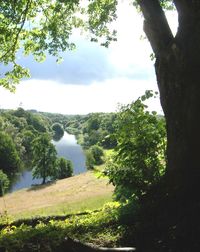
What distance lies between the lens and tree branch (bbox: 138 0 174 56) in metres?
8.35

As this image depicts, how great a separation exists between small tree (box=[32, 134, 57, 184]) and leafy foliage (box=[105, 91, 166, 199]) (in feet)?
230

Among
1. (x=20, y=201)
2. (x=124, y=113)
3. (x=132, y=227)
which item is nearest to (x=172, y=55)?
(x=124, y=113)

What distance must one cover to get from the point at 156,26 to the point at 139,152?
8.97ft

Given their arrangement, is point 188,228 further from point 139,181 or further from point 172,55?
point 172,55

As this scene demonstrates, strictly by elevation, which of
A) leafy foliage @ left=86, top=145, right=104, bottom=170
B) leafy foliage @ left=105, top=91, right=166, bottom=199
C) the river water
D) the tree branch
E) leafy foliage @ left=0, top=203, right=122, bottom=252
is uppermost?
the tree branch

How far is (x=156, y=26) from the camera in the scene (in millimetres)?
8508

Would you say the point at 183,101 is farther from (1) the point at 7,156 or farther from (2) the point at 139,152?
(1) the point at 7,156

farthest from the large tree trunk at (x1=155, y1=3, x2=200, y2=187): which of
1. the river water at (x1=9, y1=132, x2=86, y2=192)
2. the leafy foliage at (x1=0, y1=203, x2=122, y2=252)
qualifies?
the river water at (x1=9, y1=132, x2=86, y2=192)

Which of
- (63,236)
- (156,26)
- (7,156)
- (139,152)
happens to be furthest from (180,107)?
(7,156)

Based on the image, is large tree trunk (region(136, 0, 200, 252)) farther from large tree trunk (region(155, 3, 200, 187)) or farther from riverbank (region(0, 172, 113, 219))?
riverbank (region(0, 172, 113, 219))

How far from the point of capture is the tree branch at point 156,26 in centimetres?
835

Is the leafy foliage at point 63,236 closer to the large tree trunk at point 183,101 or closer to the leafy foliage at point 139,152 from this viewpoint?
the leafy foliage at point 139,152

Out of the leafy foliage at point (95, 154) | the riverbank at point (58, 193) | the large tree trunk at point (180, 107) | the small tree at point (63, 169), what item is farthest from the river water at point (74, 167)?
the large tree trunk at point (180, 107)

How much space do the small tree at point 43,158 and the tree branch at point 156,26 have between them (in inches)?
2781
